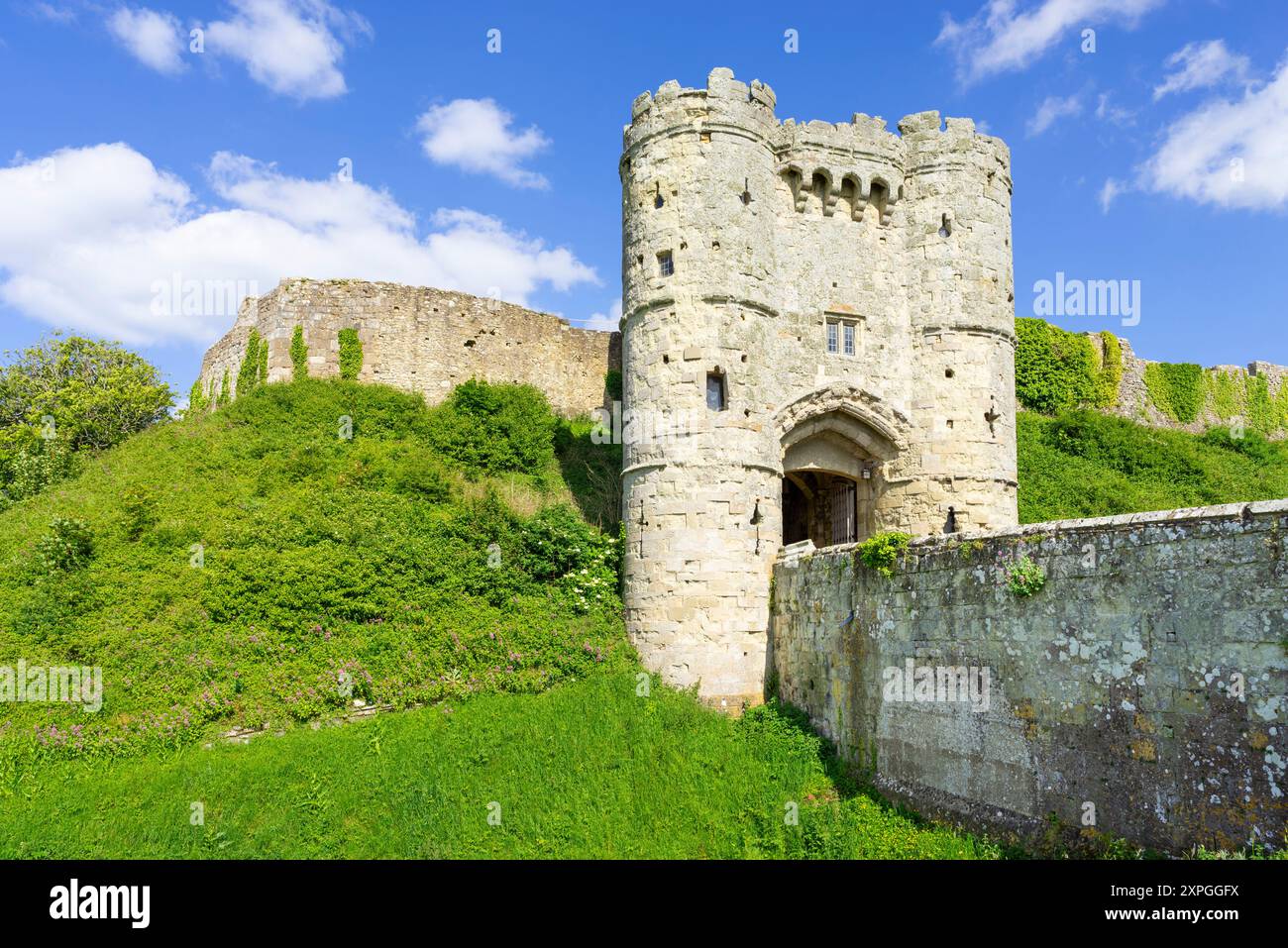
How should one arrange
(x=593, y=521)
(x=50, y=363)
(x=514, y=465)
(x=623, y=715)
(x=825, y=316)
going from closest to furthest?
(x=623, y=715) → (x=825, y=316) → (x=593, y=521) → (x=514, y=465) → (x=50, y=363)

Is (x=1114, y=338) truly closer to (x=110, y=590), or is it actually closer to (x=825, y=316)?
(x=825, y=316)

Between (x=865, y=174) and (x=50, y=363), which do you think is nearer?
Result: (x=865, y=174)

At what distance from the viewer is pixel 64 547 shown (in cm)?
1573

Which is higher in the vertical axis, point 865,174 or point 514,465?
point 865,174

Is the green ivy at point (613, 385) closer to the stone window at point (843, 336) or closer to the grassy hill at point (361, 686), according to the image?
the grassy hill at point (361, 686)

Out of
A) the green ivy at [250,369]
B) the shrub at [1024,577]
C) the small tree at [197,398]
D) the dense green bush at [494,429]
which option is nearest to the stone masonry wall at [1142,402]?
the dense green bush at [494,429]

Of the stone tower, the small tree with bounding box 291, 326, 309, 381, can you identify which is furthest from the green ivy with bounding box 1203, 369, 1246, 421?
the small tree with bounding box 291, 326, 309, 381

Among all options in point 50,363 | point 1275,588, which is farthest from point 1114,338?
point 50,363

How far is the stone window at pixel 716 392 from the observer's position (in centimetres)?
1648

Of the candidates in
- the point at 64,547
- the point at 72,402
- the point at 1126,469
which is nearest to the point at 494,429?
the point at 64,547

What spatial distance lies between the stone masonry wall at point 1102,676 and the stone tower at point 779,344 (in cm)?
398

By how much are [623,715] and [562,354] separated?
49.5 ft

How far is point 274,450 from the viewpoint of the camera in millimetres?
20828
